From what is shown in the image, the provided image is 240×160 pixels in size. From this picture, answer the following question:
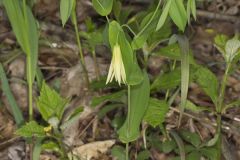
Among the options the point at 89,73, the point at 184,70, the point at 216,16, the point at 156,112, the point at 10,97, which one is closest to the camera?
the point at 184,70

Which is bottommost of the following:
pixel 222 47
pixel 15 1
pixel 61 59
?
pixel 61 59

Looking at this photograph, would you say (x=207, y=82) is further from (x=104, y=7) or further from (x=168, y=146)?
(x=104, y=7)

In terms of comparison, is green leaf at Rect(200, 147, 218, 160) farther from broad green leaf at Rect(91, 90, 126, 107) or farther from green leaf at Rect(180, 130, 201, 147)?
broad green leaf at Rect(91, 90, 126, 107)

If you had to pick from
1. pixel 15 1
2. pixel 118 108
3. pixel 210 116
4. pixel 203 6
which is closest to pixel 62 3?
pixel 15 1

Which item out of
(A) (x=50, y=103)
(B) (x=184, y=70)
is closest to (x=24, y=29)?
(A) (x=50, y=103)

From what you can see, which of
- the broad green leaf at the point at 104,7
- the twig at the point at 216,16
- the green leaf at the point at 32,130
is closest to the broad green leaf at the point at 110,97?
the green leaf at the point at 32,130

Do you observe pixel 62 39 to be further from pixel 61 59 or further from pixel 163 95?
pixel 163 95
